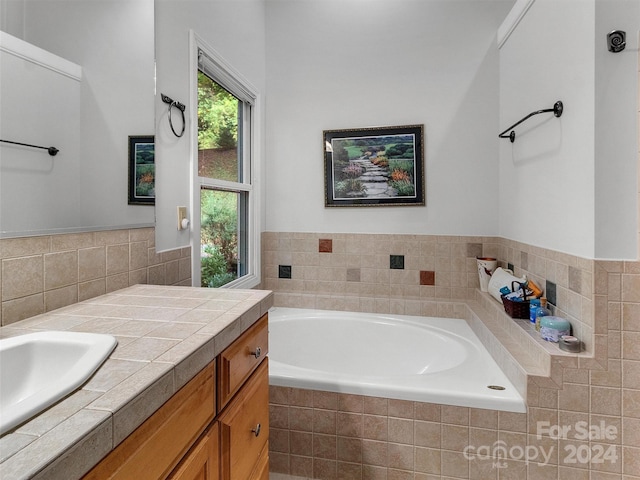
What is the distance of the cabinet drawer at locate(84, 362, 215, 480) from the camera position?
0.50 metres

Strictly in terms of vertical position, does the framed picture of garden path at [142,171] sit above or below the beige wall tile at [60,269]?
above

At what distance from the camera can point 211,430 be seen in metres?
0.78

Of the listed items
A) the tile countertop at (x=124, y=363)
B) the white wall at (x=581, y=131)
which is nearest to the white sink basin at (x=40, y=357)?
the tile countertop at (x=124, y=363)

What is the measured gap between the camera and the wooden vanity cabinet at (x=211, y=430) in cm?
54

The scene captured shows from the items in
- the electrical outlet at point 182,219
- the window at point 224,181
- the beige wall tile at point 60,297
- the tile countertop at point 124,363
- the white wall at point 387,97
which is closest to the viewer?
the tile countertop at point 124,363

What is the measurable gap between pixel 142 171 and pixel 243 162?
4.18ft

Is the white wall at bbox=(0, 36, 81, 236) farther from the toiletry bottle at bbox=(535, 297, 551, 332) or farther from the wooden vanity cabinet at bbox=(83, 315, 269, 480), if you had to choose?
the toiletry bottle at bbox=(535, 297, 551, 332)

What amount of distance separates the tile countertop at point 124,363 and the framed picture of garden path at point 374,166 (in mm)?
1651

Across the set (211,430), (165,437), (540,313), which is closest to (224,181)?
(211,430)

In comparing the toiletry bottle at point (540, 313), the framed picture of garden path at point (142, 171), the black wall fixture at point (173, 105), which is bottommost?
the toiletry bottle at point (540, 313)

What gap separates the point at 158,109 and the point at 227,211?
3.10 feet

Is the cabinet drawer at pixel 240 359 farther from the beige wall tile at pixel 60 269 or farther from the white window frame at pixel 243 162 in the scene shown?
the white window frame at pixel 243 162

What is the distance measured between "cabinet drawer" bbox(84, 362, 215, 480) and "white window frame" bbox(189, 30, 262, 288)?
1108 millimetres

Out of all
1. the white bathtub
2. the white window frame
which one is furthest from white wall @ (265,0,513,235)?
the white bathtub
